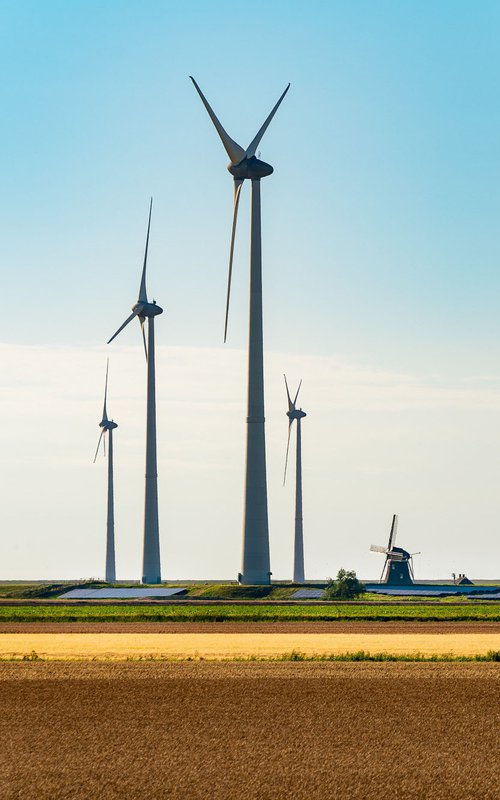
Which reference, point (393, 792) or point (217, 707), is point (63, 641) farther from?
point (393, 792)

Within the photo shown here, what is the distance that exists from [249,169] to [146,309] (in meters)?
46.5

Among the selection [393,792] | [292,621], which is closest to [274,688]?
[393,792]

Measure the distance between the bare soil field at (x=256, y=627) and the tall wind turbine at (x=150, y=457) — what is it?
7357cm

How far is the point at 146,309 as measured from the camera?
6855 inches

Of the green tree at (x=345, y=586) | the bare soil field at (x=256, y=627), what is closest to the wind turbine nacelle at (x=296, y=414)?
the green tree at (x=345, y=586)

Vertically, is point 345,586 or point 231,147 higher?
point 231,147

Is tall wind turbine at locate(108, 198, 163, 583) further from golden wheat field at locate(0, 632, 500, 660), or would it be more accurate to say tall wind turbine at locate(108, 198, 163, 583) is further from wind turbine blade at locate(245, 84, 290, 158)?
golden wheat field at locate(0, 632, 500, 660)

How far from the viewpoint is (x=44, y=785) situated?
26828 millimetres

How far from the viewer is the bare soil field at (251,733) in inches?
1057

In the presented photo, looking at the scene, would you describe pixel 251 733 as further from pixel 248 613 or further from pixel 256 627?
pixel 248 613

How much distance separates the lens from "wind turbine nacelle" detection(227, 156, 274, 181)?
13262 centimetres

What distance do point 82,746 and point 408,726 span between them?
10399 mm

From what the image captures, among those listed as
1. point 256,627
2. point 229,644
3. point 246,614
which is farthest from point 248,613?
point 229,644

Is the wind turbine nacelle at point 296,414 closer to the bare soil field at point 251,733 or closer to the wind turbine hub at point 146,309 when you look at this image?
the wind turbine hub at point 146,309
